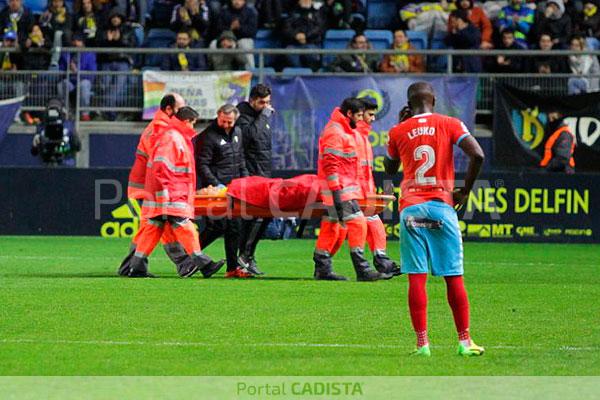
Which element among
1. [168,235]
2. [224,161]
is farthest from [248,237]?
[168,235]

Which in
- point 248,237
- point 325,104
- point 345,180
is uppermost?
point 325,104

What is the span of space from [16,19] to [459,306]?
58.2 ft

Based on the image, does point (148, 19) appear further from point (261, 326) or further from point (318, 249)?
point (261, 326)

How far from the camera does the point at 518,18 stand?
2598 cm

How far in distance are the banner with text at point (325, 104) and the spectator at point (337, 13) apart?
9.99 feet

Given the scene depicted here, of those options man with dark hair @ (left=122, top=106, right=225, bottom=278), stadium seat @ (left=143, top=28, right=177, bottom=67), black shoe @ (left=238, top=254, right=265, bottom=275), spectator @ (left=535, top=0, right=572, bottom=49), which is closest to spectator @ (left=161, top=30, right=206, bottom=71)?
stadium seat @ (left=143, top=28, right=177, bottom=67)

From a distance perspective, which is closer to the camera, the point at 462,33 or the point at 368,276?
the point at 368,276

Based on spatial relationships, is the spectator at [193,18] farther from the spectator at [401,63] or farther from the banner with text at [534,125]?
the banner with text at [534,125]

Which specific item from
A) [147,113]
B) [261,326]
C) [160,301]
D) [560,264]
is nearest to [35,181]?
[147,113]

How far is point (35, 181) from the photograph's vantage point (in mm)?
23438

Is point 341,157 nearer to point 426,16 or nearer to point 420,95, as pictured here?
point 420,95

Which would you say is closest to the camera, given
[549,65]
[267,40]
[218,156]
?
[218,156]

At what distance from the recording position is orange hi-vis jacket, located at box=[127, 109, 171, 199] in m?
16.0

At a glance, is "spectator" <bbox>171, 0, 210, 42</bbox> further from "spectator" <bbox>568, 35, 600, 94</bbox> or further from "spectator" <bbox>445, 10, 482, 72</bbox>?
"spectator" <bbox>568, 35, 600, 94</bbox>
